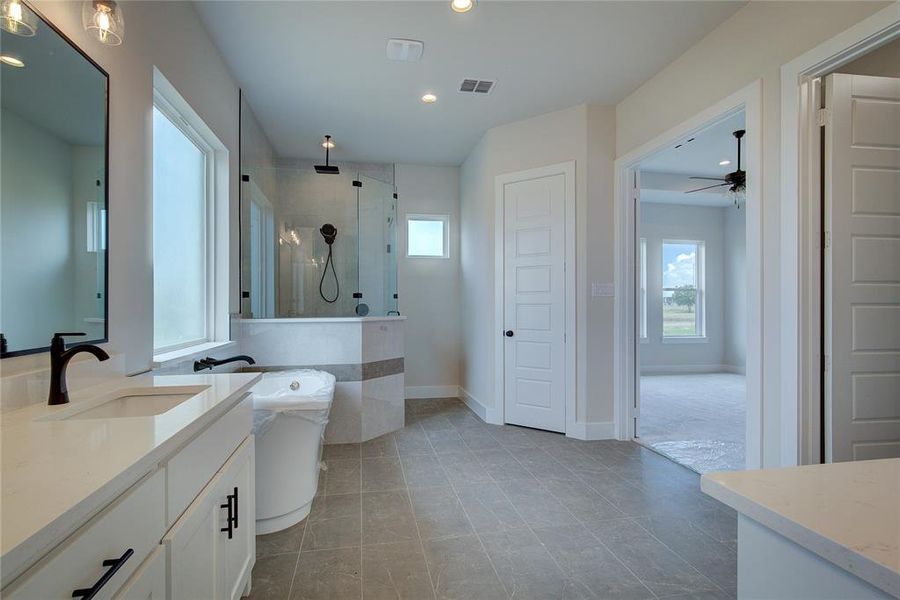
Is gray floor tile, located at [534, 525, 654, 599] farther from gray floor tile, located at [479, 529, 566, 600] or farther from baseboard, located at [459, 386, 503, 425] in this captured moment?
baseboard, located at [459, 386, 503, 425]

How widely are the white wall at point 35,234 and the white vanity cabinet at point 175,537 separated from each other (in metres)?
0.57

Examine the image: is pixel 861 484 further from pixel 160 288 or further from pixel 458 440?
pixel 458 440

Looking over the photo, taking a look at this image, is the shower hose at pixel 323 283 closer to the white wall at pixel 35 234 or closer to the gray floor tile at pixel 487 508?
the gray floor tile at pixel 487 508

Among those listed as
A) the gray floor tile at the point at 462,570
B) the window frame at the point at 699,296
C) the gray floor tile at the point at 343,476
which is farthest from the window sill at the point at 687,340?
the gray floor tile at the point at 462,570

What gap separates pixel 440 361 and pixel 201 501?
13.7ft

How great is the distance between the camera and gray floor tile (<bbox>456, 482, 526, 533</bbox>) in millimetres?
2227

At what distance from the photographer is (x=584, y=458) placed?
3.18 meters

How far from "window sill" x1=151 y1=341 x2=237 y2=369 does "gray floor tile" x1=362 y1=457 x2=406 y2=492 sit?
126 centimetres

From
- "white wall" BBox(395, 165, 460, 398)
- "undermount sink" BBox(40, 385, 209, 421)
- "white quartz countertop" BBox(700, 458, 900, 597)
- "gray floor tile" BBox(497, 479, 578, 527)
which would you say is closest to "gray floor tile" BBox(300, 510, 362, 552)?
"gray floor tile" BBox(497, 479, 578, 527)

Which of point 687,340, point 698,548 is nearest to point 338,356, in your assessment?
point 698,548

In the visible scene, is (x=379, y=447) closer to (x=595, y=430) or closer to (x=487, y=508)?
(x=487, y=508)

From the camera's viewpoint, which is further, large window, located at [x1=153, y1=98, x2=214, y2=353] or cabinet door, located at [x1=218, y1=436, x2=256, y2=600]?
large window, located at [x1=153, y1=98, x2=214, y2=353]

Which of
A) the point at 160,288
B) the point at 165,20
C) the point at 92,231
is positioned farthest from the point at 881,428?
the point at 165,20

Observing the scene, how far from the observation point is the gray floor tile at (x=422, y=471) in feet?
9.11
